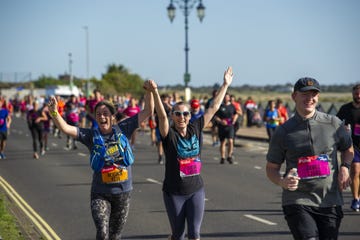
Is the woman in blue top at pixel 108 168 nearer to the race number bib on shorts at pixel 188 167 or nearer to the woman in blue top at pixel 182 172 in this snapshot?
the woman in blue top at pixel 182 172

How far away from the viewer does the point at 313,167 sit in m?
5.48

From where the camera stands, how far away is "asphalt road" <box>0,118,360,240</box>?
9773mm

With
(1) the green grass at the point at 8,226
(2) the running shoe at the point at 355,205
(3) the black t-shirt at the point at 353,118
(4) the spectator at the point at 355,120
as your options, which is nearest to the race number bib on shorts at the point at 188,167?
(1) the green grass at the point at 8,226

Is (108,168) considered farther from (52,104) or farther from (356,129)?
(356,129)

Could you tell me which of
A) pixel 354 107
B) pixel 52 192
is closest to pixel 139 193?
pixel 52 192

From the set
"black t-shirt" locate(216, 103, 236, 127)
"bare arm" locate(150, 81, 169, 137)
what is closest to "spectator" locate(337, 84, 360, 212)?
"bare arm" locate(150, 81, 169, 137)

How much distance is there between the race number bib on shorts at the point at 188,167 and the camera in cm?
707

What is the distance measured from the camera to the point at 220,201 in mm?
12484

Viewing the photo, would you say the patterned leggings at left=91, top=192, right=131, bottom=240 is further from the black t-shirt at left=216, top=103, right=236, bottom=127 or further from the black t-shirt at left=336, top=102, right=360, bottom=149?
the black t-shirt at left=216, top=103, right=236, bottom=127

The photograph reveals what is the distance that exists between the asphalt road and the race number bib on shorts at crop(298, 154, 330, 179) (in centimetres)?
377

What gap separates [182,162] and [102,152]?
0.76 m

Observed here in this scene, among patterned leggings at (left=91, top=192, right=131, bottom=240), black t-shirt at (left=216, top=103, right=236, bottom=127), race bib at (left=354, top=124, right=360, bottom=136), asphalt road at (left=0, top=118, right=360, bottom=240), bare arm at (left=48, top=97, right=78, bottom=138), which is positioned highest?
bare arm at (left=48, top=97, right=78, bottom=138)

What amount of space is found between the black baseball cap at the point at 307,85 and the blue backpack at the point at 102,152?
215cm

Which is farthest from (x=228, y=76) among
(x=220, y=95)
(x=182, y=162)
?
(x=182, y=162)
